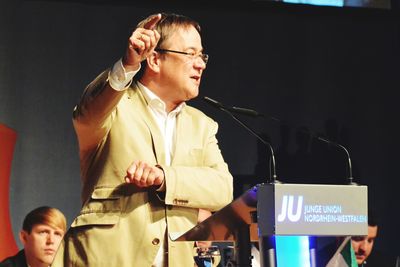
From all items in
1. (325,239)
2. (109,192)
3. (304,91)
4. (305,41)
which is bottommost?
(325,239)

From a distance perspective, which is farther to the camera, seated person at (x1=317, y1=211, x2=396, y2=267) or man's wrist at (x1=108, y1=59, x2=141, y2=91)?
seated person at (x1=317, y1=211, x2=396, y2=267)

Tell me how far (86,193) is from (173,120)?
0.36m

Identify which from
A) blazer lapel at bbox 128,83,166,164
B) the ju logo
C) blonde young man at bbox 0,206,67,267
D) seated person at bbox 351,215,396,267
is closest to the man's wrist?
blazer lapel at bbox 128,83,166,164

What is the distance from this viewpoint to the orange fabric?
4391 mm

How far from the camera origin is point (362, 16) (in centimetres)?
518

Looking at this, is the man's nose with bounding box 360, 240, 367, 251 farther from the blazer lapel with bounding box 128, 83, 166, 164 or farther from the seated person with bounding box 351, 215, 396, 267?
the blazer lapel with bounding box 128, 83, 166, 164

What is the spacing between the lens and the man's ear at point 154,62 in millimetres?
2521

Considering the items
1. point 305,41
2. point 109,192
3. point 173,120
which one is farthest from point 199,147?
point 305,41

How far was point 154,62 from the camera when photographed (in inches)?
99.5

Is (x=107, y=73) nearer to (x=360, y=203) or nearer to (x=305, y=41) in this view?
(x=360, y=203)

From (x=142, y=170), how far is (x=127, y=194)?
162mm

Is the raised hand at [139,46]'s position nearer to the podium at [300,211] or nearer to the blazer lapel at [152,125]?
the blazer lapel at [152,125]

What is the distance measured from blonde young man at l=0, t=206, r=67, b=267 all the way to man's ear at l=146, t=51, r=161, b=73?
1909mm

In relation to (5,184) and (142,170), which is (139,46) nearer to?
(142,170)
